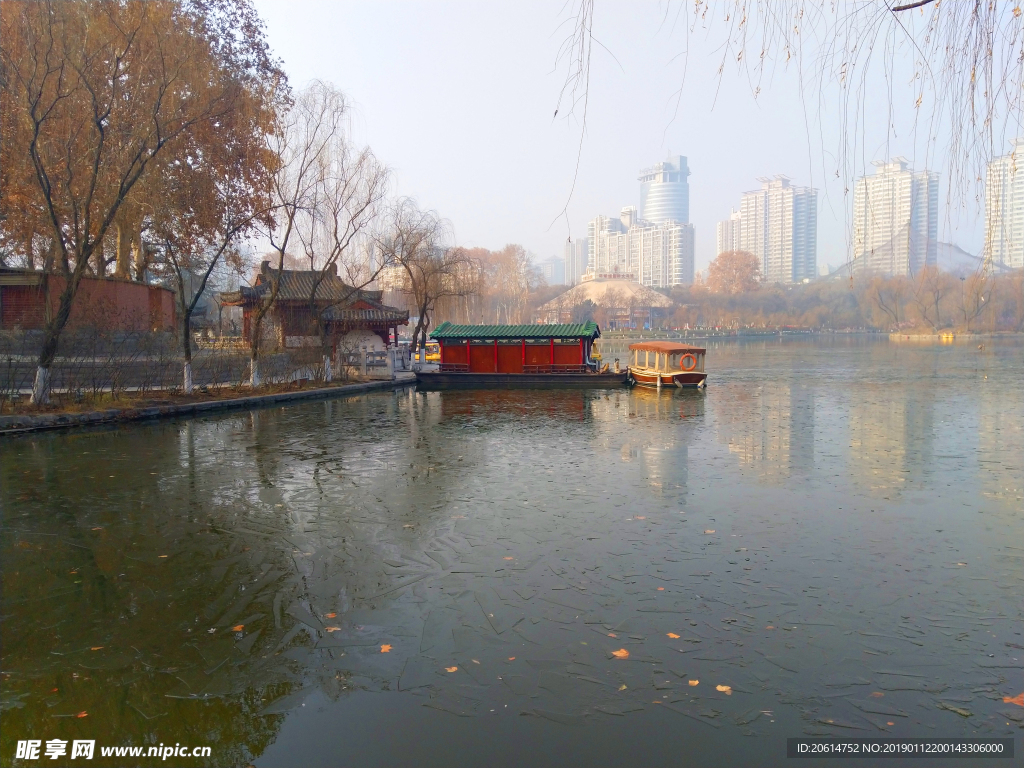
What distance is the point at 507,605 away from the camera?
5172mm

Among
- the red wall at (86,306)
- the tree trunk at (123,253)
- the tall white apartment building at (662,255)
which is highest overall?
the tall white apartment building at (662,255)

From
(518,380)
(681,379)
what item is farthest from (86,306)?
(681,379)

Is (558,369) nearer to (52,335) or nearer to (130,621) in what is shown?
(52,335)

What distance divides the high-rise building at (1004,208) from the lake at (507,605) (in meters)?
2.42

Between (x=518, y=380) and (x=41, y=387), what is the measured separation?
55.8ft

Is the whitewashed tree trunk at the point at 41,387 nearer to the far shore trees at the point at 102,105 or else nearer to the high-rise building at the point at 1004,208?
the far shore trees at the point at 102,105

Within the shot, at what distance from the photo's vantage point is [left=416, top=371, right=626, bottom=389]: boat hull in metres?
27.9

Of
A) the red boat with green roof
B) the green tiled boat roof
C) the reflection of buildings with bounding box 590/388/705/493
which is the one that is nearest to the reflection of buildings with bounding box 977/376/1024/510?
the reflection of buildings with bounding box 590/388/705/493

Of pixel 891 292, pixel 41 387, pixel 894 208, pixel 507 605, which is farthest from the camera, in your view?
pixel 891 292

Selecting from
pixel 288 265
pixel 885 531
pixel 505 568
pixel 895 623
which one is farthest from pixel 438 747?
pixel 288 265

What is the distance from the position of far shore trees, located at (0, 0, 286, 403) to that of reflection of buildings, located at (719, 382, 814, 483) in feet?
44.5

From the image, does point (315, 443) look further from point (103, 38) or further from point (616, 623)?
point (103, 38)

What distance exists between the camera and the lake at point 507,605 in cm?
360

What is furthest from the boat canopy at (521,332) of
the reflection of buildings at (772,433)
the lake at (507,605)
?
the lake at (507,605)
